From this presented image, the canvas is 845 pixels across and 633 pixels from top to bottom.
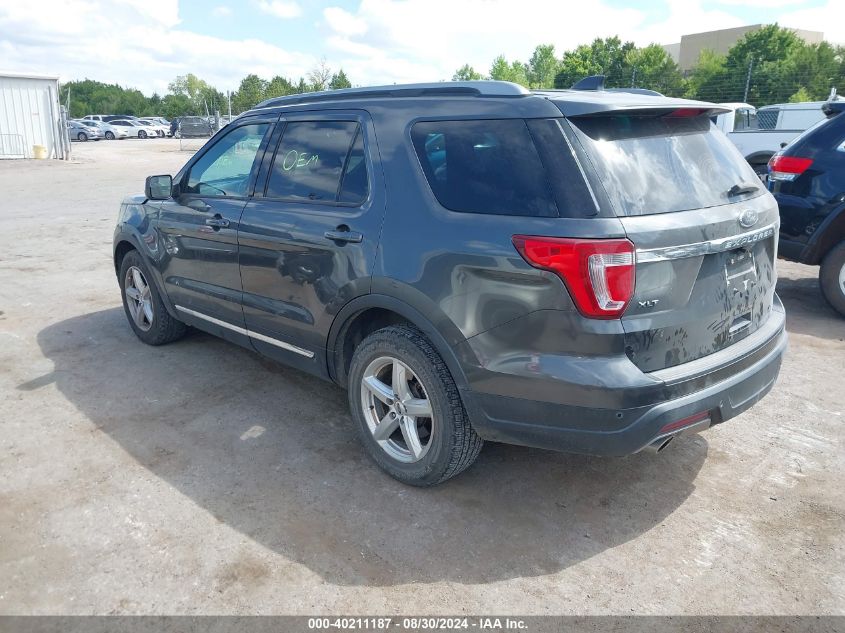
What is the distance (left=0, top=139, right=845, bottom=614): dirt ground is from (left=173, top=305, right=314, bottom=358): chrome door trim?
0.46 m

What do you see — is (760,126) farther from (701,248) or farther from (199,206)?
(701,248)

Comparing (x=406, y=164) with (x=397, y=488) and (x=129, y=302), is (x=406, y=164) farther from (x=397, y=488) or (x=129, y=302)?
(x=129, y=302)

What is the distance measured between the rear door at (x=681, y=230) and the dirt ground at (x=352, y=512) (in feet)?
2.81

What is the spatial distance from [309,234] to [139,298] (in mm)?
2589

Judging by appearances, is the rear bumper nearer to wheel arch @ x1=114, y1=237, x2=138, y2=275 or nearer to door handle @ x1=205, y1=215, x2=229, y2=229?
door handle @ x1=205, y1=215, x2=229, y2=229

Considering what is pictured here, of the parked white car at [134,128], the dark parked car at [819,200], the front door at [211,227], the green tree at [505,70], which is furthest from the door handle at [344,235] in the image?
the green tree at [505,70]

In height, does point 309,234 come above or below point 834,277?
above

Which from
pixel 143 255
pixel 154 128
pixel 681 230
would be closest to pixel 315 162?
pixel 681 230

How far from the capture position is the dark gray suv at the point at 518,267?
8.75ft

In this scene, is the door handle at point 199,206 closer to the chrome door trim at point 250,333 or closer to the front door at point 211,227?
the front door at point 211,227

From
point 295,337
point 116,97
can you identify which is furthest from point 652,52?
point 116,97

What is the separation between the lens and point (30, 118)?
26234mm

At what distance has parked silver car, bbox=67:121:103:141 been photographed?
46344mm

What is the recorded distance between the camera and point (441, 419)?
314 centimetres
